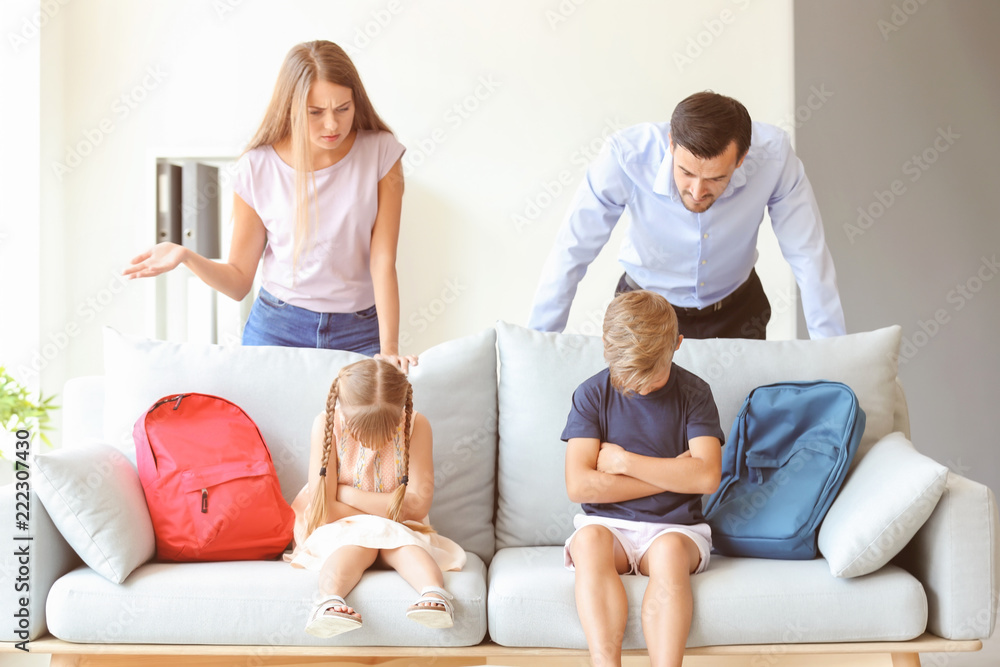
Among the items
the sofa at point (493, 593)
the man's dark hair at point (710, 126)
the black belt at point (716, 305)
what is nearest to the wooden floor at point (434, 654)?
the sofa at point (493, 593)

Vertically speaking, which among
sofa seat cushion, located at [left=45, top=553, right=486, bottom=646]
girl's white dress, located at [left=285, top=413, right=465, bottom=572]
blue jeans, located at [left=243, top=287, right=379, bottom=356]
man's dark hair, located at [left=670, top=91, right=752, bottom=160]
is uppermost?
man's dark hair, located at [left=670, top=91, right=752, bottom=160]

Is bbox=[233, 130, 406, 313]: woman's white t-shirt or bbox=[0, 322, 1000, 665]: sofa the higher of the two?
bbox=[233, 130, 406, 313]: woman's white t-shirt

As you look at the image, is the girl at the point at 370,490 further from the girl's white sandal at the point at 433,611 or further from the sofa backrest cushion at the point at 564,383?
the sofa backrest cushion at the point at 564,383

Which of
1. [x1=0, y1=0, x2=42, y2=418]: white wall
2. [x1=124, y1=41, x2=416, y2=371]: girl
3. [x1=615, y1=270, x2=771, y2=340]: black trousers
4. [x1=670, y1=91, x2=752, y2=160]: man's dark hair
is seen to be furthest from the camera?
[x1=0, y1=0, x2=42, y2=418]: white wall

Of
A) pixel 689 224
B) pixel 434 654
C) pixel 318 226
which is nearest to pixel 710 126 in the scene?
pixel 689 224

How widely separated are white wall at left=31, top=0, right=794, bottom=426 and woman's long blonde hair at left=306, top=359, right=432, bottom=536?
2021 mm

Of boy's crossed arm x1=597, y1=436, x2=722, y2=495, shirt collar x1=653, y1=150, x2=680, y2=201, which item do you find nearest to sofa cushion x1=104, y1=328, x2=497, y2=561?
boy's crossed arm x1=597, y1=436, x2=722, y2=495

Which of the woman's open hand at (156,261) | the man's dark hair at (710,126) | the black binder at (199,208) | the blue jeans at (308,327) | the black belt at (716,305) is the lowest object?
the blue jeans at (308,327)

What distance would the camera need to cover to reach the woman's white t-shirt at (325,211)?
221 cm

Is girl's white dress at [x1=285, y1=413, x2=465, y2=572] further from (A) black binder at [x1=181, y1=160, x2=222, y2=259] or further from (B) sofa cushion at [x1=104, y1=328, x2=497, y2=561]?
(A) black binder at [x1=181, y1=160, x2=222, y2=259]

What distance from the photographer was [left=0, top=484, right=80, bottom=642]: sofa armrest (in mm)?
1636

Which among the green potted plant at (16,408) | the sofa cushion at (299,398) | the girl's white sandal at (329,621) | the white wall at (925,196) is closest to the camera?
the girl's white sandal at (329,621)

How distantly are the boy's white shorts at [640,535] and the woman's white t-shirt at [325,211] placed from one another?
0.90 metres

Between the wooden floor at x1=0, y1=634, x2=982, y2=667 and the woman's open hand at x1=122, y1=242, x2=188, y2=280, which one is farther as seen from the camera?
the woman's open hand at x1=122, y1=242, x2=188, y2=280
